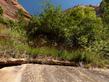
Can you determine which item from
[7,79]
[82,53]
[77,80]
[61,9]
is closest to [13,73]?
[7,79]

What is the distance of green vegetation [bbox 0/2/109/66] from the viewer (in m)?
13.1

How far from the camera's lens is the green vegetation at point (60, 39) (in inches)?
517

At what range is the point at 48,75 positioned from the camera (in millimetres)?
9727

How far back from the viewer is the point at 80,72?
10.6m

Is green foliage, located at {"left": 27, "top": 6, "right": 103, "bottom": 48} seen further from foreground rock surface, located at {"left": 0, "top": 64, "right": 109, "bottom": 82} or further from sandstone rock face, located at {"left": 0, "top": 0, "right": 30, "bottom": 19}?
sandstone rock face, located at {"left": 0, "top": 0, "right": 30, "bottom": 19}

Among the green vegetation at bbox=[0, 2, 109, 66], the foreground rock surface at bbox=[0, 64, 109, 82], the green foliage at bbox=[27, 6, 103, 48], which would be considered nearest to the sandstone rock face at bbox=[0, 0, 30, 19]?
the green vegetation at bbox=[0, 2, 109, 66]

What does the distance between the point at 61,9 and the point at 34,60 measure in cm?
879

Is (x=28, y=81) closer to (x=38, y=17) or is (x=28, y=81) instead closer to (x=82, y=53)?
(x=82, y=53)

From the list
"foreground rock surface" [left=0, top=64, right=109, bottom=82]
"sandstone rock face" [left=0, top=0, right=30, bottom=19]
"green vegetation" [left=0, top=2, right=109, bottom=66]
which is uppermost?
"sandstone rock face" [left=0, top=0, right=30, bottom=19]

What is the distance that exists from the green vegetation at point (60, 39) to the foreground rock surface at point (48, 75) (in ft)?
7.15

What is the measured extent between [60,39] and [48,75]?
9459 millimetres

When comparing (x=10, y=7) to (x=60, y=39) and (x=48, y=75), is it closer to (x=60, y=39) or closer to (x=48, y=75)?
(x=60, y=39)

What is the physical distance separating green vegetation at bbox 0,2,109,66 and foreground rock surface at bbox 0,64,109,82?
218 cm

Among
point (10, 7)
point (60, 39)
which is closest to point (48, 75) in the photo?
point (60, 39)
